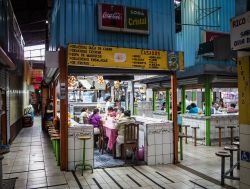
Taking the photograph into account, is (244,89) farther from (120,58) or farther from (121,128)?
(121,128)

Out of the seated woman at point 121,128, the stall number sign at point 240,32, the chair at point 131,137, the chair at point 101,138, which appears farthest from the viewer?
the chair at point 101,138

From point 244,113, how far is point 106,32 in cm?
431

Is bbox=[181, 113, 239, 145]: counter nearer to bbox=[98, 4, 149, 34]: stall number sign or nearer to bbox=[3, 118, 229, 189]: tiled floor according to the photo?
bbox=[3, 118, 229, 189]: tiled floor

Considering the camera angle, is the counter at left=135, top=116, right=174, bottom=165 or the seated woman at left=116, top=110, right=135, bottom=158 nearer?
the counter at left=135, top=116, right=174, bottom=165

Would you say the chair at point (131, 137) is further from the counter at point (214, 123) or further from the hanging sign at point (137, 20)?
the counter at point (214, 123)

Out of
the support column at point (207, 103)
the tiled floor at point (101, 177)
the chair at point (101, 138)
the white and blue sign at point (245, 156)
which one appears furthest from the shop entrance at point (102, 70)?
the white and blue sign at point (245, 156)

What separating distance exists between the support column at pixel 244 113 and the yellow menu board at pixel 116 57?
3.38m

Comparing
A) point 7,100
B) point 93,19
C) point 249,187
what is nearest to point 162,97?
point 7,100

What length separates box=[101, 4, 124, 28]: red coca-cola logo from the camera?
721cm

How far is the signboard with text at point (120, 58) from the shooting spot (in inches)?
270

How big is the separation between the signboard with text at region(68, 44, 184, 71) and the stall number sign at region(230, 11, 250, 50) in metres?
3.42

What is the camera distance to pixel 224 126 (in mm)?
10992

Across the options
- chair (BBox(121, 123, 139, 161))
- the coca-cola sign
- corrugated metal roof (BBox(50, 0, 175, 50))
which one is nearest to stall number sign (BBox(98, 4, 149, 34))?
the coca-cola sign

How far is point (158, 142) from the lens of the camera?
25.0ft
